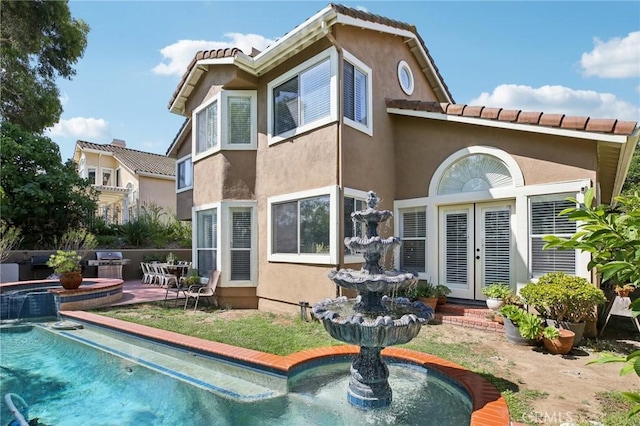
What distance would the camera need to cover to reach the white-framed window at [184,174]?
16.1 meters

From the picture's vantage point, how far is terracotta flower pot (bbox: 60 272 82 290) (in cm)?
1077

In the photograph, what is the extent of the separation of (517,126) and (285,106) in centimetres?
609

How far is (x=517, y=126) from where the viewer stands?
26.8ft

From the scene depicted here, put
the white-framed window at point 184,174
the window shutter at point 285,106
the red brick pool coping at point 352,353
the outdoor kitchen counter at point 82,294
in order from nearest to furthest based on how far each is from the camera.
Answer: the red brick pool coping at point 352,353, the window shutter at point 285,106, the outdoor kitchen counter at point 82,294, the white-framed window at point 184,174

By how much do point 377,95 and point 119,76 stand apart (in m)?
8.56

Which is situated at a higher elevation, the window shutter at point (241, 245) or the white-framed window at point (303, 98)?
the white-framed window at point (303, 98)

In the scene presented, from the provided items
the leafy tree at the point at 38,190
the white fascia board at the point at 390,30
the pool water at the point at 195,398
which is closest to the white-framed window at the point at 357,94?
the white fascia board at the point at 390,30

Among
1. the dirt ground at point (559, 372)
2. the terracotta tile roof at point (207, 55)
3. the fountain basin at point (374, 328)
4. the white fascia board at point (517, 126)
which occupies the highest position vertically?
the terracotta tile roof at point (207, 55)

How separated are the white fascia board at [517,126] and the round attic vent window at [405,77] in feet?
6.09

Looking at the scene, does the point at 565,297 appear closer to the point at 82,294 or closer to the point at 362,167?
the point at 362,167

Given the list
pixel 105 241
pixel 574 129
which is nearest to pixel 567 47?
pixel 574 129

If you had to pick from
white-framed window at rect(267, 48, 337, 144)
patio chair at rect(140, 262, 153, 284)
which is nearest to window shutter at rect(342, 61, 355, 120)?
white-framed window at rect(267, 48, 337, 144)

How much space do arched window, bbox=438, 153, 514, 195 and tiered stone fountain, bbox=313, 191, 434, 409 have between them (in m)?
5.06

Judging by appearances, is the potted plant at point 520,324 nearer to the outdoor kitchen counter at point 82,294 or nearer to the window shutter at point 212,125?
the window shutter at point 212,125
